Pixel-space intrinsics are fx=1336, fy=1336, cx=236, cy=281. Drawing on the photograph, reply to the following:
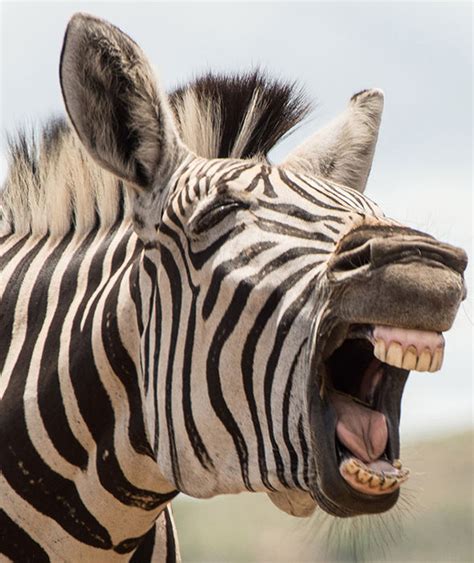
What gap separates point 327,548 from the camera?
538 centimetres

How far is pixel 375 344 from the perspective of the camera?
182 inches

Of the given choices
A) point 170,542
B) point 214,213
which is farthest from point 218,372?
point 170,542

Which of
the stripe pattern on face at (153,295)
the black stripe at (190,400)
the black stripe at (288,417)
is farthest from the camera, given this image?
the black stripe at (190,400)

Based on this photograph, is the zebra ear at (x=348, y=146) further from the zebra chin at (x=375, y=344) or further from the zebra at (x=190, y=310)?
the zebra chin at (x=375, y=344)

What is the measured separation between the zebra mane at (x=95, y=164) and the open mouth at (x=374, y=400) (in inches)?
55.6

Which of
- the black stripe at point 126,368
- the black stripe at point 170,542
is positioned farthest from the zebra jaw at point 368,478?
the black stripe at point 170,542

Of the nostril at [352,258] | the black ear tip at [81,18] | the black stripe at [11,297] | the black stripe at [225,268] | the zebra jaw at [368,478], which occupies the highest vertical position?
the black ear tip at [81,18]

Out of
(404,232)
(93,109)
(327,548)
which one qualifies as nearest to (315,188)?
(404,232)

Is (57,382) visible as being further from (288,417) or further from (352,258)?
(352,258)

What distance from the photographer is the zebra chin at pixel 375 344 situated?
460 cm

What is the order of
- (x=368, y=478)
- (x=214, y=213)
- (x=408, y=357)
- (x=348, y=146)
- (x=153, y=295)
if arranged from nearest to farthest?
(x=408, y=357)
(x=368, y=478)
(x=214, y=213)
(x=153, y=295)
(x=348, y=146)

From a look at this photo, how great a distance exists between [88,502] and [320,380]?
1400mm

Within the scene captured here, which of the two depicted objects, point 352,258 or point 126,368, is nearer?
point 352,258

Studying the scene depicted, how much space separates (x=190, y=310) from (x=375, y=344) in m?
0.96
